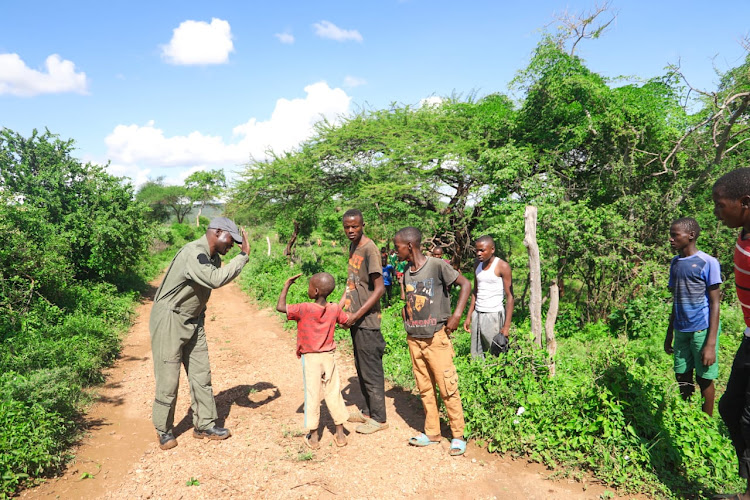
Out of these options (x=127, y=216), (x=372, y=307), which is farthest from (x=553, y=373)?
(x=127, y=216)

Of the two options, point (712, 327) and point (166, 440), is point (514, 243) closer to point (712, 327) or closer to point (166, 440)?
point (712, 327)

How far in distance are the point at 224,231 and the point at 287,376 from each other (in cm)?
301

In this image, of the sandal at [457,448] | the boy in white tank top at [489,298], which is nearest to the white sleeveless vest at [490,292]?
the boy in white tank top at [489,298]

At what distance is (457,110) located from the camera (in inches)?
518

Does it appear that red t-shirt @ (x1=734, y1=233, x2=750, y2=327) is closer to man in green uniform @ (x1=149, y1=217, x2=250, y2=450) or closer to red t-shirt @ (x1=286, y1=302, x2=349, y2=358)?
red t-shirt @ (x1=286, y1=302, x2=349, y2=358)

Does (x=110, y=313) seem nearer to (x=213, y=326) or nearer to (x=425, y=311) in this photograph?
(x=213, y=326)

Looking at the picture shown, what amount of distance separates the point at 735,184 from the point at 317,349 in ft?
10.8

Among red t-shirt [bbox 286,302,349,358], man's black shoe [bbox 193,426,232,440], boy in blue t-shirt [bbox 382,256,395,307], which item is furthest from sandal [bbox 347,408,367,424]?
boy in blue t-shirt [bbox 382,256,395,307]

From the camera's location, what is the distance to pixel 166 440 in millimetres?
4164

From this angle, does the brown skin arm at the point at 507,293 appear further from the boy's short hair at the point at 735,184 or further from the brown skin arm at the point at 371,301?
the boy's short hair at the point at 735,184

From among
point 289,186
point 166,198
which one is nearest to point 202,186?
point 166,198

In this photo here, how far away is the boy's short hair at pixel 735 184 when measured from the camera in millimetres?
2559

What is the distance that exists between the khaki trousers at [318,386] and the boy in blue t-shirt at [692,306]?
3.11m

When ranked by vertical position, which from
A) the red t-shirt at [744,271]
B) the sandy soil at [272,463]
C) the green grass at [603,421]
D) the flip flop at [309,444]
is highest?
the red t-shirt at [744,271]
